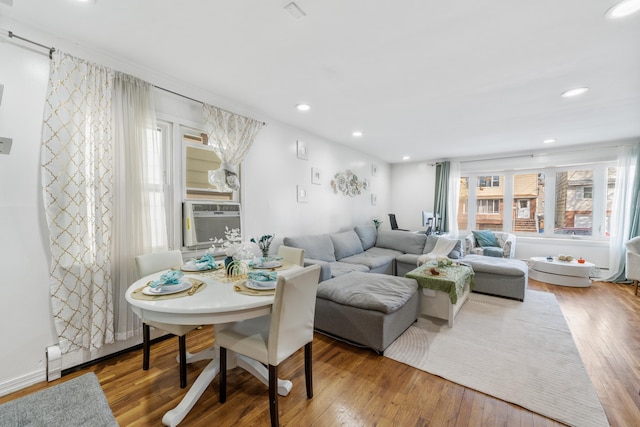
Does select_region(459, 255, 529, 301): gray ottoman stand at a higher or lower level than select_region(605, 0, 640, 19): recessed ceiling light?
lower

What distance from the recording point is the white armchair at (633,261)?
149 inches

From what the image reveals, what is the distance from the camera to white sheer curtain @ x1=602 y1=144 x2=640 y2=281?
432cm

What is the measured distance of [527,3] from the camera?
4.96 feet

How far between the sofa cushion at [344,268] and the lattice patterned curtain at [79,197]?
2.31 meters

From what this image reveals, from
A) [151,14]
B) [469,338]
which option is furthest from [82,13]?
[469,338]

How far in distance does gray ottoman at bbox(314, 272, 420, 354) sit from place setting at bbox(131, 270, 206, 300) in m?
1.28

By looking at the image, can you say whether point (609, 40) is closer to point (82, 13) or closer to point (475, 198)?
point (82, 13)

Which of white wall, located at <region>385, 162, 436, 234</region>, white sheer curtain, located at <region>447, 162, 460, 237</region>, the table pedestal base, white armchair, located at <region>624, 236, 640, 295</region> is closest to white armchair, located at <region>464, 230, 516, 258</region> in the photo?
white sheer curtain, located at <region>447, 162, 460, 237</region>

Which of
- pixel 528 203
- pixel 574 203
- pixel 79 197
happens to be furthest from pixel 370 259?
pixel 574 203

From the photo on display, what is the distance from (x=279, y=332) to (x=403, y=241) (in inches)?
156

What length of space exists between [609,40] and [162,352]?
4.20 metres

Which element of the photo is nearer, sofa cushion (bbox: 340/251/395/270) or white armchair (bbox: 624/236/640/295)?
white armchair (bbox: 624/236/640/295)

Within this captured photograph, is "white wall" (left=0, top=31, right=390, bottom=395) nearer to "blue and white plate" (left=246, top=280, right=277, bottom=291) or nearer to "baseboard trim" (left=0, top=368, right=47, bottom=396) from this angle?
"baseboard trim" (left=0, top=368, right=47, bottom=396)

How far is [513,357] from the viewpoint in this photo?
7.27 feet
